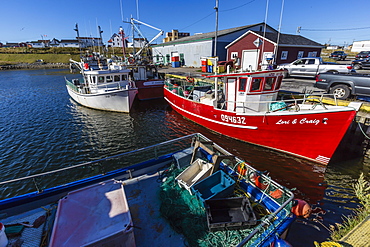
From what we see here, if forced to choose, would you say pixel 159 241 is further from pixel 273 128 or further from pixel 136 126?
pixel 136 126

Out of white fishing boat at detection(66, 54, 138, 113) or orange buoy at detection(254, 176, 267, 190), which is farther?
white fishing boat at detection(66, 54, 138, 113)

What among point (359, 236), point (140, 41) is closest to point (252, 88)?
point (359, 236)

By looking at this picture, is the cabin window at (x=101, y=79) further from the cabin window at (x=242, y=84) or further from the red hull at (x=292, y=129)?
the cabin window at (x=242, y=84)

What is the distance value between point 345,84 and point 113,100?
17.2 metres

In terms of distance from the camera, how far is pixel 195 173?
5223 mm

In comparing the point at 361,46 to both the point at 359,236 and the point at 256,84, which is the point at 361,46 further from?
the point at 359,236

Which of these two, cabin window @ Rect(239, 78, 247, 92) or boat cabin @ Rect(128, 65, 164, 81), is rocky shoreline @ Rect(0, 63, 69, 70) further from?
cabin window @ Rect(239, 78, 247, 92)

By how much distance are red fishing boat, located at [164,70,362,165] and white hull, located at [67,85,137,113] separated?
24.3ft

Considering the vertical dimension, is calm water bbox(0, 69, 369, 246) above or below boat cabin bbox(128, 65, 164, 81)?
below

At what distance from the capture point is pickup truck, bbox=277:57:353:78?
14.8 m

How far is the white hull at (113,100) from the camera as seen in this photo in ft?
52.8

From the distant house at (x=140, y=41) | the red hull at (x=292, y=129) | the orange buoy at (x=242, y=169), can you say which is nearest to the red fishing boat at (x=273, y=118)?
the red hull at (x=292, y=129)

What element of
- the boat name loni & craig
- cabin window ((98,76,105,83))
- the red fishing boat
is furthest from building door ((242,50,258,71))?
cabin window ((98,76,105,83))

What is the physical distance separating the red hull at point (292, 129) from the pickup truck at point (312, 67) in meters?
9.80
